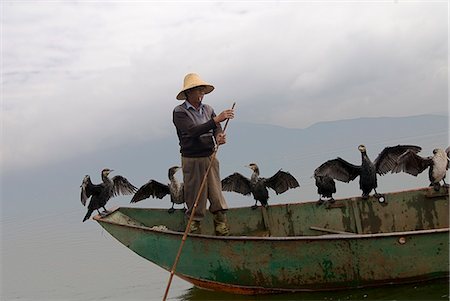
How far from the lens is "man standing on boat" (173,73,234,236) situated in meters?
6.77

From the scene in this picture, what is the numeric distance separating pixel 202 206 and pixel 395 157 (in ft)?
10.0

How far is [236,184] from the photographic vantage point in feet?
30.0

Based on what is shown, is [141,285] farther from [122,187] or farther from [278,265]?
Answer: [278,265]

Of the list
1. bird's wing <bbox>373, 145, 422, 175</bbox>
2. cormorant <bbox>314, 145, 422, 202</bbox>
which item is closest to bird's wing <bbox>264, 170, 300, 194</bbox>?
cormorant <bbox>314, 145, 422, 202</bbox>

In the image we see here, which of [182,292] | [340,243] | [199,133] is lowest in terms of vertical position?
[182,292]

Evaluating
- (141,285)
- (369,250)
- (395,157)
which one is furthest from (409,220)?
(141,285)

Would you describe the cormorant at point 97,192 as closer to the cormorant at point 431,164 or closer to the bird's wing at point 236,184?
the bird's wing at point 236,184

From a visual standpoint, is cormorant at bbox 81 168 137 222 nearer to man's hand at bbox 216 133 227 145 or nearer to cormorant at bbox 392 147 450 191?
man's hand at bbox 216 133 227 145

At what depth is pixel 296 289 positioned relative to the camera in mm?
6605

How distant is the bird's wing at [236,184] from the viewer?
29.6 feet

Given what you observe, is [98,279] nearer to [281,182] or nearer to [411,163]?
[281,182]

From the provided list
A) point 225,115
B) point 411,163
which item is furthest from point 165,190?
point 411,163

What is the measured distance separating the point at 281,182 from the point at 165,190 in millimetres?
1888

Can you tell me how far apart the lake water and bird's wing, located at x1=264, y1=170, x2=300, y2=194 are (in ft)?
6.56
